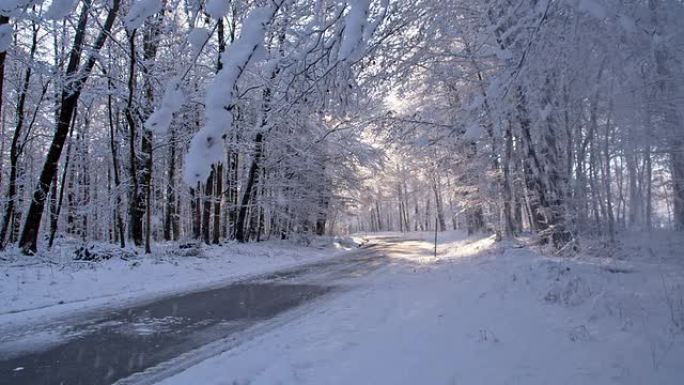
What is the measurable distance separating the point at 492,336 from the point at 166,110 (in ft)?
15.3

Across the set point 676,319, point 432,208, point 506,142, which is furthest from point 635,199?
point 432,208

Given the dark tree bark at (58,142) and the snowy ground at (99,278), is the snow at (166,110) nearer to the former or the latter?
the snowy ground at (99,278)

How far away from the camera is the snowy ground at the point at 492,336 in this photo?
4.50 metres

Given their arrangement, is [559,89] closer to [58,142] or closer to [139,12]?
[139,12]

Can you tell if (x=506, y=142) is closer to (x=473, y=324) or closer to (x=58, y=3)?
(x=473, y=324)

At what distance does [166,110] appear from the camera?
101 inches

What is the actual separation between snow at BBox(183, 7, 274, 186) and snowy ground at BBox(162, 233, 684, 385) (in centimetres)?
304

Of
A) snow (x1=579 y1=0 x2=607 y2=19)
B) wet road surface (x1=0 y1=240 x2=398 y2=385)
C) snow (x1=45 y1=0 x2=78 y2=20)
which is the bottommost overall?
wet road surface (x1=0 y1=240 x2=398 y2=385)

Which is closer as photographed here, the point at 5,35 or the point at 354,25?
the point at 5,35

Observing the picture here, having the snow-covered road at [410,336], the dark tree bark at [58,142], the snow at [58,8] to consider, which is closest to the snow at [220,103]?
the snow at [58,8]

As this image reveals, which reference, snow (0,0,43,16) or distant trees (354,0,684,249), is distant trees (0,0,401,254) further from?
distant trees (354,0,684,249)

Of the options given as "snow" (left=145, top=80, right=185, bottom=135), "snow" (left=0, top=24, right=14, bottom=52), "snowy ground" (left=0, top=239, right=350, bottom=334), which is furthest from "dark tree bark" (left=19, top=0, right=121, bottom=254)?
"snow" (left=145, top=80, right=185, bottom=135)

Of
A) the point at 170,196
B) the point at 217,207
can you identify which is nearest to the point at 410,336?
the point at 217,207

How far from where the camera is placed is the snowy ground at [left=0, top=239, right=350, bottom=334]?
9.27 meters
